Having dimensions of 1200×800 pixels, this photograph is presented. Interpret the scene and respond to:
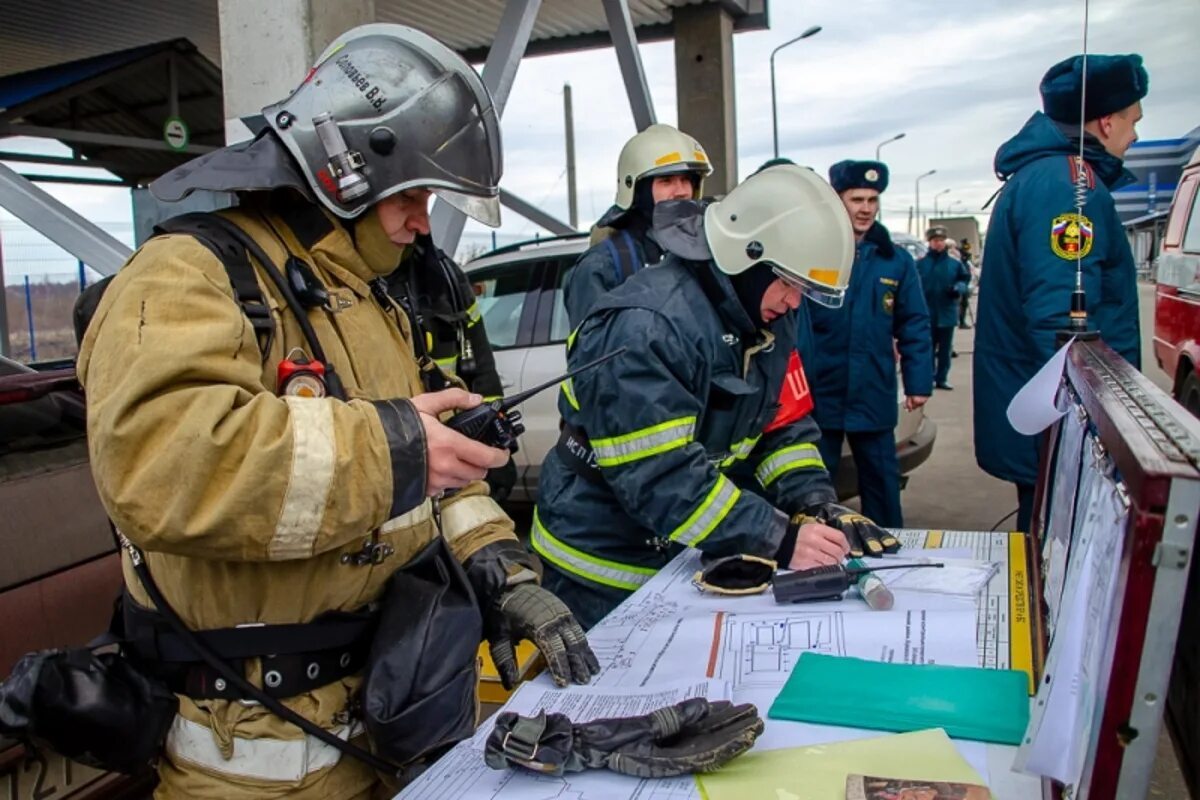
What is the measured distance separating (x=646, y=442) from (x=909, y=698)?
79 centimetres

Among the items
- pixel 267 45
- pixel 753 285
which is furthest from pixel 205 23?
pixel 753 285

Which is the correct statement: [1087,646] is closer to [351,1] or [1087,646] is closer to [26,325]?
[351,1]

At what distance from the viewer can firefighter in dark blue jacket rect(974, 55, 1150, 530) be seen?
3.15 metres

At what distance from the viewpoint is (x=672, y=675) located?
1654mm

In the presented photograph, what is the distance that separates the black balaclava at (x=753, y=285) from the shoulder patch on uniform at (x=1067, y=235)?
Result: 140 centimetres

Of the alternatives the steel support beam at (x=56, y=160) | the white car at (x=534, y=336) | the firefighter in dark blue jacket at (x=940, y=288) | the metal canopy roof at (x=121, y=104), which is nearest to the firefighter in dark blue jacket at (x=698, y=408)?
the white car at (x=534, y=336)

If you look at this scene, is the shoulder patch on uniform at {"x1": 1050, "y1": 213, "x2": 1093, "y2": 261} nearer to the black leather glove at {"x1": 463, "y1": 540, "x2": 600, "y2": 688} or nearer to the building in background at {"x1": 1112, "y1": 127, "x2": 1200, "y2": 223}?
the building in background at {"x1": 1112, "y1": 127, "x2": 1200, "y2": 223}

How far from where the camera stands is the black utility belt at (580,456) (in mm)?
2334

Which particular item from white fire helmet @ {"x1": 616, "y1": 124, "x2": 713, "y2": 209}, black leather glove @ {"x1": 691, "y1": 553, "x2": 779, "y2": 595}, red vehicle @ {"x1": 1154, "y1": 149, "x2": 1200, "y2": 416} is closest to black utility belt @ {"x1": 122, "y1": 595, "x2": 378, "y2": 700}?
black leather glove @ {"x1": 691, "y1": 553, "x2": 779, "y2": 595}

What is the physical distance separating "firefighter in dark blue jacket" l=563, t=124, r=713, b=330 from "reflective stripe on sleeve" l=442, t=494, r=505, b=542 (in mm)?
2181

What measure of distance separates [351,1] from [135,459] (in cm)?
360

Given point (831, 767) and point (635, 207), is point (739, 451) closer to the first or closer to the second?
point (831, 767)

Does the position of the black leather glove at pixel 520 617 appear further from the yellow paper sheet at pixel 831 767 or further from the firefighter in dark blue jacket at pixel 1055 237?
the firefighter in dark blue jacket at pixel 1055 237

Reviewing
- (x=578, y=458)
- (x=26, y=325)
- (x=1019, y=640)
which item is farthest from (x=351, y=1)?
(x=26, y=325)
